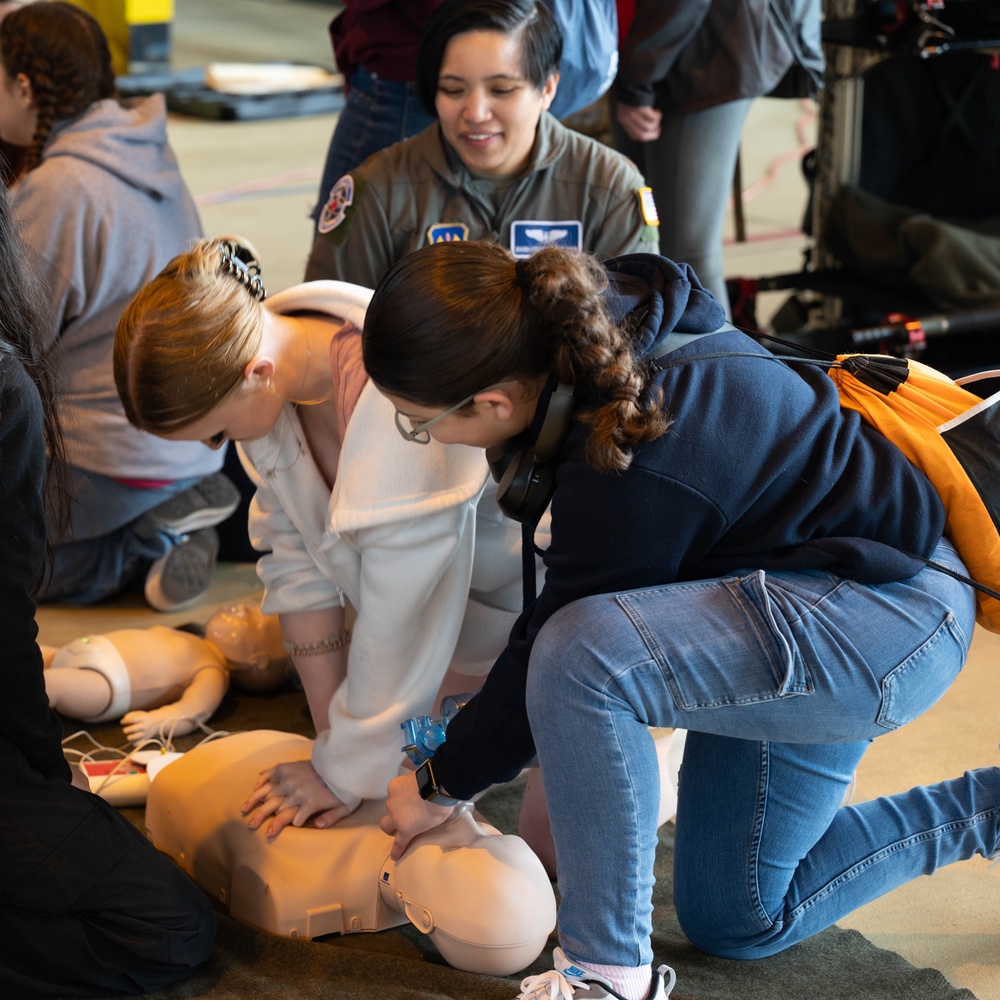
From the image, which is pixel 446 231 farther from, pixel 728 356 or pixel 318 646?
pixel 728 356

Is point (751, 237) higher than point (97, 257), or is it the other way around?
point (97, 257)

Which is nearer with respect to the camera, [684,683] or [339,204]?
[684,683]

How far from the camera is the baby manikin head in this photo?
4.94 feet

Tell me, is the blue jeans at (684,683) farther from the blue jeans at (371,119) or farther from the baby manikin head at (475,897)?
the blue jeans at (371,119)

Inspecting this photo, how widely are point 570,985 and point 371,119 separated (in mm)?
1817

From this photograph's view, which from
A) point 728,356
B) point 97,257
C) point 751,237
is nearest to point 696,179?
point 97,257

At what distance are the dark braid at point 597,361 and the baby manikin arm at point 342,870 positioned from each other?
0.58 metres

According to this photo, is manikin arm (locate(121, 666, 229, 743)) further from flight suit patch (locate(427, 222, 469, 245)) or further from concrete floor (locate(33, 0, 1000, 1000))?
flight suit patch (locate(427, 222, 469, 245))

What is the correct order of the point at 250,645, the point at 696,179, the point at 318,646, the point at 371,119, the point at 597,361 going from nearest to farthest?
the point at 597,361 → the point at 318,646 → the point at 250,645 → the point at 371,119 → the point at 696,179

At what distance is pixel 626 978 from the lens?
1310 millimetres

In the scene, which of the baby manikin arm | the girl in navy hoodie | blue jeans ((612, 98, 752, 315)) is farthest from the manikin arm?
blue jeans ((612, 98, 752, 315))

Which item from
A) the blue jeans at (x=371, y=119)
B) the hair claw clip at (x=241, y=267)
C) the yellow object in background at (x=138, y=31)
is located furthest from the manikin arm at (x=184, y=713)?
the yellow object in background at (x=138, y=31)

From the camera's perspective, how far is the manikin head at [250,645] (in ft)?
7.27

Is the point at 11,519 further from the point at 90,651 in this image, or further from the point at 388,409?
the point at 90,651
